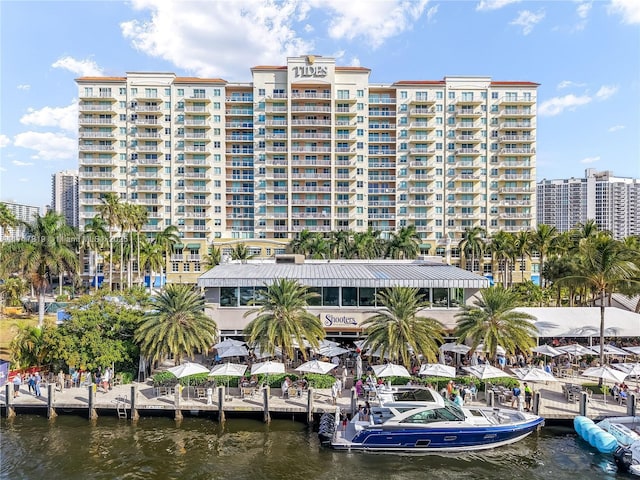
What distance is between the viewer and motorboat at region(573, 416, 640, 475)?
2236 centimetres

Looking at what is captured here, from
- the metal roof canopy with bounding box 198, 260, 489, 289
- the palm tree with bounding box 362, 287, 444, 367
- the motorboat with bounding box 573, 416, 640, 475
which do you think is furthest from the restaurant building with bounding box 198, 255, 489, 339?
the motorboat with bounding box 573, 416, 640, 475

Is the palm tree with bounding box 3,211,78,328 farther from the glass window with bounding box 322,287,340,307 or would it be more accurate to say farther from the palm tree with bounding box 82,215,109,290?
the palm tree with bounding box 82,215,109,290

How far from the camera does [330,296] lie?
38594 mm

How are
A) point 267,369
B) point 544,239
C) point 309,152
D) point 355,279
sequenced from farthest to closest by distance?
point 309,152 < point 544,239 < point 355,279 < point 267,369

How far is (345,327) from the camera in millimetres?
37594

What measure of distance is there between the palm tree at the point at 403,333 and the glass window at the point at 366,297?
5.88m

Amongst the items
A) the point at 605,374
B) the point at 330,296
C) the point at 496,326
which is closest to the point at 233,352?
the point at 330,296

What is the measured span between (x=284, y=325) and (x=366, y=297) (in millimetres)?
10040

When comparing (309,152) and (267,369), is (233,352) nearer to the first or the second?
(267,369)

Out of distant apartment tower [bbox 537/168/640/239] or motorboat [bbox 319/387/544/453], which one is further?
distant apartment tower [bbox 537/168/640/239]

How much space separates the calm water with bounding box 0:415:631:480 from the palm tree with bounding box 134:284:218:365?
524cm

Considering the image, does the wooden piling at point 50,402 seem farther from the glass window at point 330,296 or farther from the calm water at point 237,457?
the glass window at point 330,296

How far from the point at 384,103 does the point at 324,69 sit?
15568mm

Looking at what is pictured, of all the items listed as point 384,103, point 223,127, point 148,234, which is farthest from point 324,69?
point 148,234
